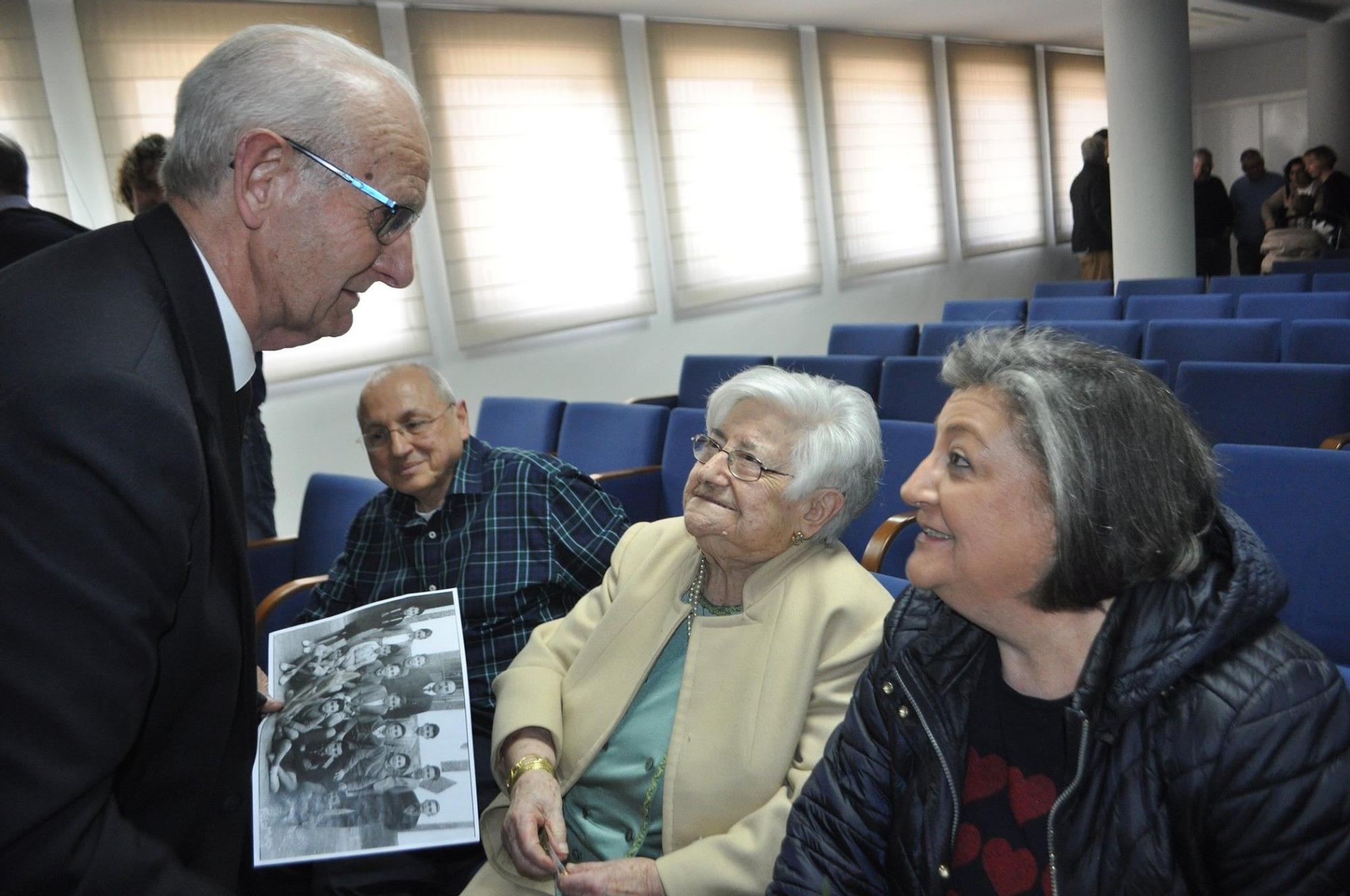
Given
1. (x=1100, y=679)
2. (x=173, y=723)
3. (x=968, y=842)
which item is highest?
(x=173, y=723)

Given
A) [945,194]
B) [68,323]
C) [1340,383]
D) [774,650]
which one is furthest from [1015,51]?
[68,323]

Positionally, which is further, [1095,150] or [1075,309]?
[1095,150]

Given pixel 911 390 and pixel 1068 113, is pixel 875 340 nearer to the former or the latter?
pixel 911 390

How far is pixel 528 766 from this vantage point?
5.86ft

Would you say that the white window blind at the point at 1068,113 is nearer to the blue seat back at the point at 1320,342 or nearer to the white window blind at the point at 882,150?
the white window blind at the point at 882,150

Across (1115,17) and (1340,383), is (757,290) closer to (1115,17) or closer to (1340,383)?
(1115,17)

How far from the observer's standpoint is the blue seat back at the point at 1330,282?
559 centimetres

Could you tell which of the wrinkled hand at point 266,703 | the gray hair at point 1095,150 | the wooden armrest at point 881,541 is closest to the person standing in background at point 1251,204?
the gray hair at point 1095,150

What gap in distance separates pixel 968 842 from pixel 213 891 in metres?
0.87

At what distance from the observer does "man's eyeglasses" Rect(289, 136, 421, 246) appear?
3.36 ft

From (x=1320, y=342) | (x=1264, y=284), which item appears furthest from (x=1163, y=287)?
(x=1320, y=342)

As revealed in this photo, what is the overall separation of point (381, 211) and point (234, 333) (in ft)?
0.67

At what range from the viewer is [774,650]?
1666 millimetres

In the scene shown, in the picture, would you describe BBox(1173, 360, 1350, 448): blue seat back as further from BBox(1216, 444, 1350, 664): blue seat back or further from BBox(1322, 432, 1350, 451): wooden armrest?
BBox(1216, 444, 1350, 664): blue seat back
